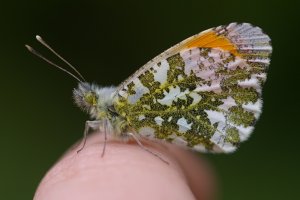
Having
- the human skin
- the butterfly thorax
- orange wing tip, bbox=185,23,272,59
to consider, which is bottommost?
the human skin

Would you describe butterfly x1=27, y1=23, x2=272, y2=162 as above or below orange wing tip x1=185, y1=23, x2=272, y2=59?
below

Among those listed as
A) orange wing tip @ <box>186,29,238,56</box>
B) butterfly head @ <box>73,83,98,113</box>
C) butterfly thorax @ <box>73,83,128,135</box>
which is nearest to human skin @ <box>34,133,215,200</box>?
butterfly thorax @ <box>73,83,128,135</box>

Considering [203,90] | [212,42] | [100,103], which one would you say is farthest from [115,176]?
[212,42]

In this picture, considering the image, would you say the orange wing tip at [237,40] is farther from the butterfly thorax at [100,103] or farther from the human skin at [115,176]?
the human skin at [115,176]

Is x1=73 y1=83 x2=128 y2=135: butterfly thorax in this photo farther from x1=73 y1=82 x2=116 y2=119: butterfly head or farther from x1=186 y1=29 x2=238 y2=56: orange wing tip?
x1=186 y1=29 x2=238 y2=56: orange wing tip

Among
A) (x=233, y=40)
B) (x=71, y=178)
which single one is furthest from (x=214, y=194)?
(x=71, y=178)

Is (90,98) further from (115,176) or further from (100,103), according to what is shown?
(115,176)
